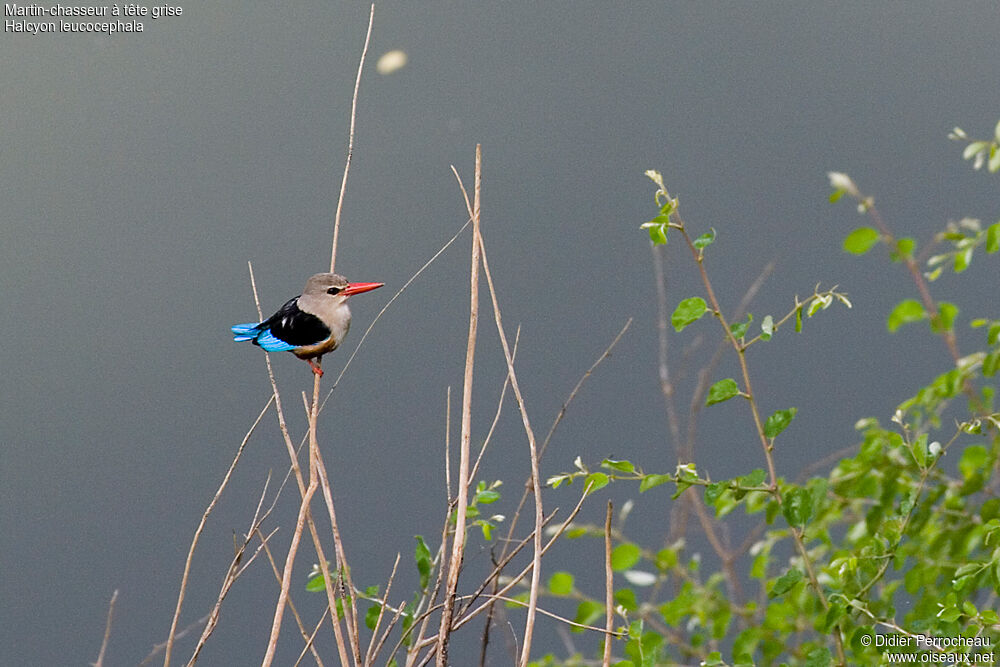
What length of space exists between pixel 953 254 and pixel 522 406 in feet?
2.29

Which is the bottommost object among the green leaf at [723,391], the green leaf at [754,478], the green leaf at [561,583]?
the green leaf at [561,583]

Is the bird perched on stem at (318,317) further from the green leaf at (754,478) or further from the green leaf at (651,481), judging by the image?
the green leaf at (754,478)

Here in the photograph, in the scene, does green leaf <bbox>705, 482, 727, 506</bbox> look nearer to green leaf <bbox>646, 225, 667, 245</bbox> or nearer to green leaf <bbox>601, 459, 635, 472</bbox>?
green leaf <bbox>601, 459, 635, 472</bbox>

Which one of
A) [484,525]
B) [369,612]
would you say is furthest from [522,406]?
[369,612]

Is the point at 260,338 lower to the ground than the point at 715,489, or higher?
higher

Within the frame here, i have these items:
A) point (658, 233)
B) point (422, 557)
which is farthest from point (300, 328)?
point (658, 233)

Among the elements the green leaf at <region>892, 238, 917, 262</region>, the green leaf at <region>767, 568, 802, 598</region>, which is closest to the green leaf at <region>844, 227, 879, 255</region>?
the green leaf at <region>892, 238, 917, 262</region>

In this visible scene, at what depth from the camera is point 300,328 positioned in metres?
1.19

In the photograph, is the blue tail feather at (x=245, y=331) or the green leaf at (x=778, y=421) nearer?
the green leaf at (x=778, y=421)

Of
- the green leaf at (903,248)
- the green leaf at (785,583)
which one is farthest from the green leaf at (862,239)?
the green leaf at (785,583)

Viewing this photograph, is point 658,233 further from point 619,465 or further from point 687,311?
point 619,465

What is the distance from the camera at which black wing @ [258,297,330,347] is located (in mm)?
1184

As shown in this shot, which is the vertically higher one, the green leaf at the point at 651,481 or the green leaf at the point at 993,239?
the green leaf at the point at 993,239

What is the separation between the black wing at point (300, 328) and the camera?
46.6 inches
